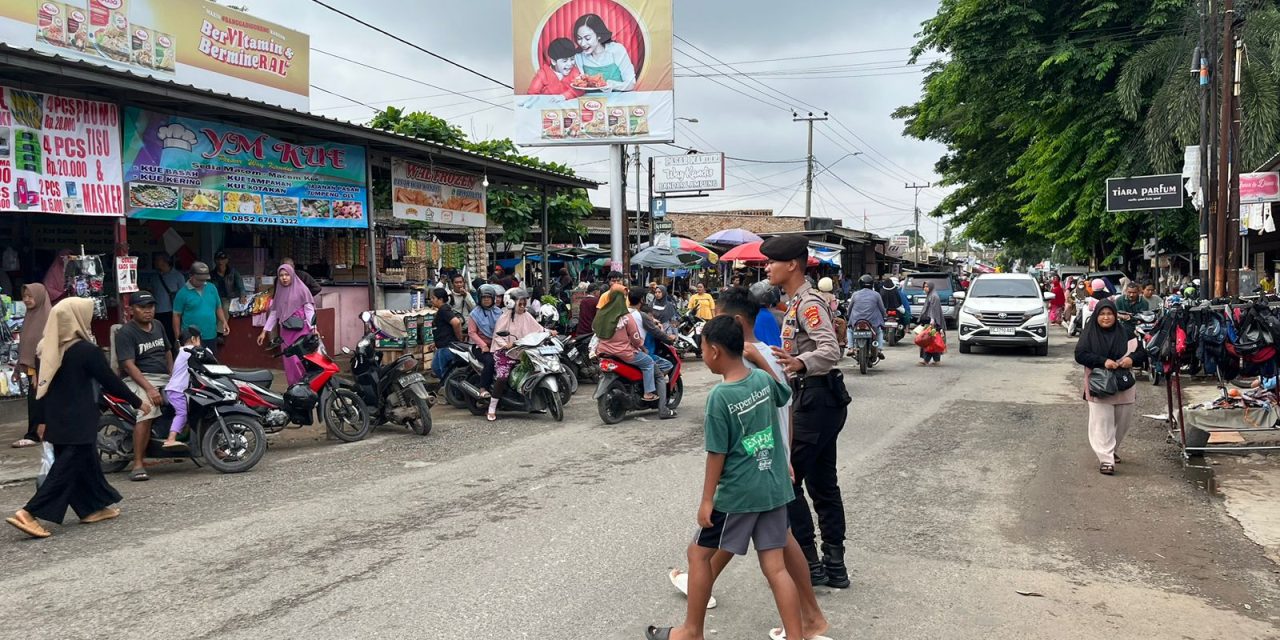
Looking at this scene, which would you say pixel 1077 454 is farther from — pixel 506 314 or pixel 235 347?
pixel 235 347

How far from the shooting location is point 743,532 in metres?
3.88

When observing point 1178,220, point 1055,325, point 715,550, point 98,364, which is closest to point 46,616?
point 98,364

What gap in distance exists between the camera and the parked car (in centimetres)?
2675

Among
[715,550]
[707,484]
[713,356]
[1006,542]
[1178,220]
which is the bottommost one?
[1006,542]

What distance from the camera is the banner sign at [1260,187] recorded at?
16094 mm

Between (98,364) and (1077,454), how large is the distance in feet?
27.4

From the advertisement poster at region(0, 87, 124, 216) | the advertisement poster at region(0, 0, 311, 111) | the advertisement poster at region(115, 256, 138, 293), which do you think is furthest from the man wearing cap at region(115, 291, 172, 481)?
the advertisement poster at region(0, 0, 311, 111)

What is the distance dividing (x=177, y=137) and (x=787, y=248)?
903 centimetres

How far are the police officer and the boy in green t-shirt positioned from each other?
0.78 m

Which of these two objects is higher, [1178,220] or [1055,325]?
[1178,220]

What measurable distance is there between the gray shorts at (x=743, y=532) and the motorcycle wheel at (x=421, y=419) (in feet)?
20.6

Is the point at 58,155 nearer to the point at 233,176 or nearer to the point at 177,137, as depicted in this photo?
the point at 177,137

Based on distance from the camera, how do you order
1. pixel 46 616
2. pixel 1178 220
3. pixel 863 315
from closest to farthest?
pixel 46 616, pixel 863 315, pixel 1178 220

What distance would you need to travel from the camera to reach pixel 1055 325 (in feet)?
105
